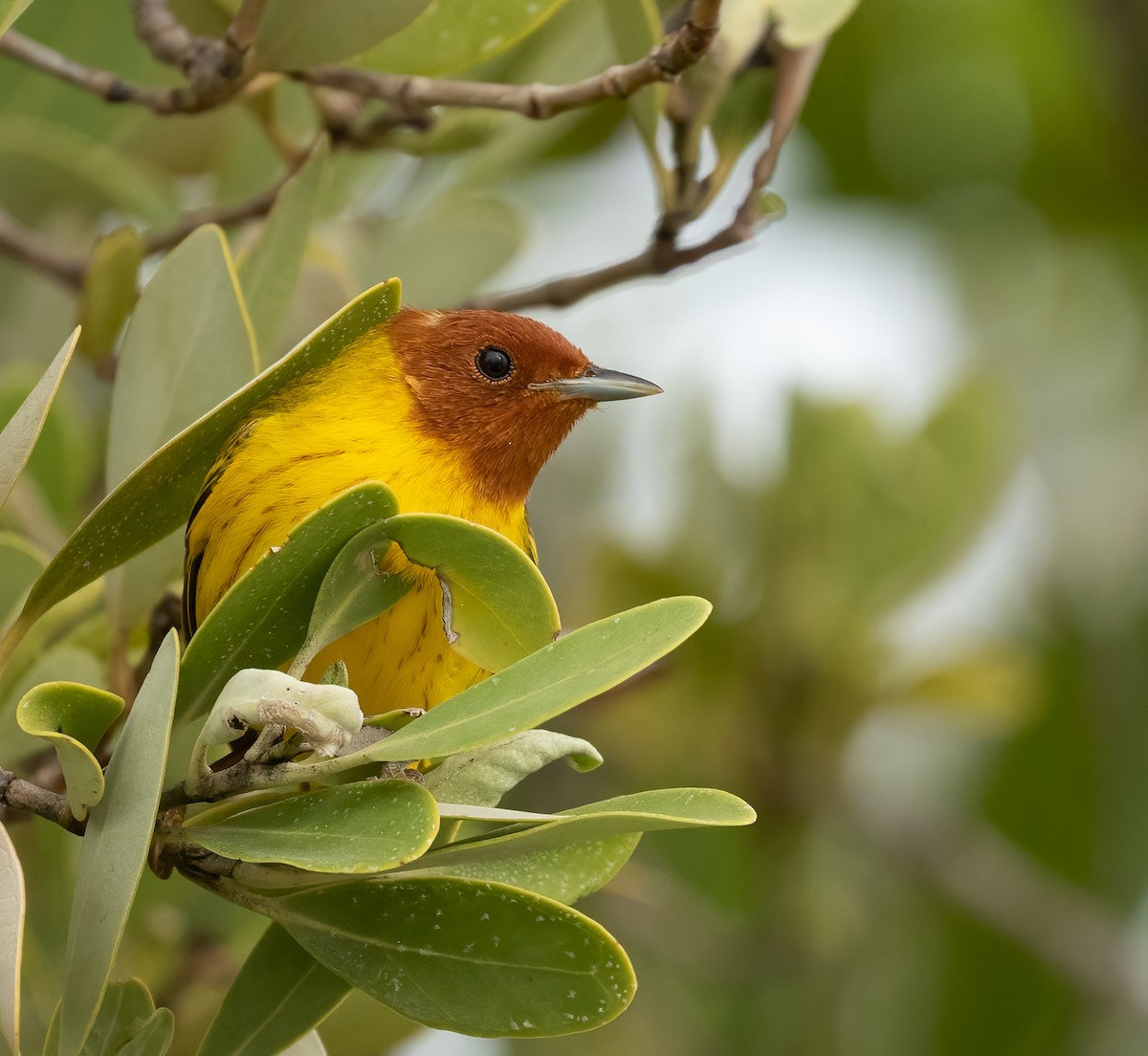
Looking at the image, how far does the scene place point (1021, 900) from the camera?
200 inches

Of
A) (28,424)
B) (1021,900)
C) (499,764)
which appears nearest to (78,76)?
(28,424)

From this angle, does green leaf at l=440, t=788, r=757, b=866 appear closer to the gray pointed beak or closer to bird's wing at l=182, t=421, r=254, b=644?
bird's wing at l=182, t=421, r=254, b=644

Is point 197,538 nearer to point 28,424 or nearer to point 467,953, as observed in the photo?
point 28,424

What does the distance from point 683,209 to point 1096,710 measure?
3.28 m

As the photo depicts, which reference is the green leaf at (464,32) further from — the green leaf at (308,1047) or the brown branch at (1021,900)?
the brown branch at (1021,900)

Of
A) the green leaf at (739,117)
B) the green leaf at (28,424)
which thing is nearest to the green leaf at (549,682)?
the green leaf at (28,424)

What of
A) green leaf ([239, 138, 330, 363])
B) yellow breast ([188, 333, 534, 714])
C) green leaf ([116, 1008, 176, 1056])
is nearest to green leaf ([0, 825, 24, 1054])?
green leaf ([116, 1008, 176, 1056])

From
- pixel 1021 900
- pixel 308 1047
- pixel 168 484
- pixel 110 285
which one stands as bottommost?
pixel 1021 900

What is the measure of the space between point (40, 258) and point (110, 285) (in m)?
0.45

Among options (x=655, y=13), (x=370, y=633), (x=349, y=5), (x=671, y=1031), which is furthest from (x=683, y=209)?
(x=671, y=1031)

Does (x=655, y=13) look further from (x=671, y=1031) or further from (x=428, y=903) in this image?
(x=671, y=1031)

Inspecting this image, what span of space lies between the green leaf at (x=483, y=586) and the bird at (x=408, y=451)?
10 cm

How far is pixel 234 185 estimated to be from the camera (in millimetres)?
4184

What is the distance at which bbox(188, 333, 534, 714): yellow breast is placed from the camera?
2.73m
